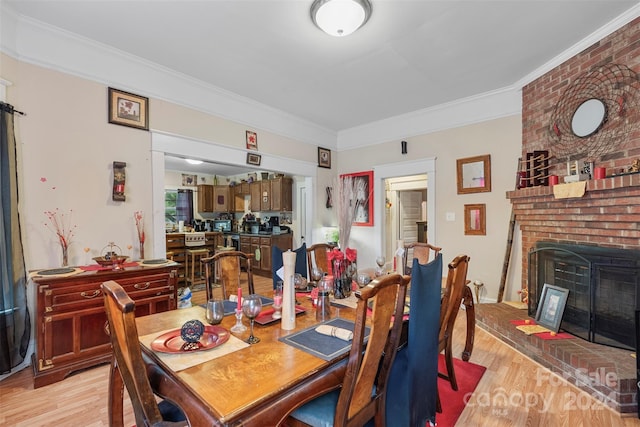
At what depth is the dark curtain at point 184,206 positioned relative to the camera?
25.2ft

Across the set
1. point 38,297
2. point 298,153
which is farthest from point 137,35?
point 298,153

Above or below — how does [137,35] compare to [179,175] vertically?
above

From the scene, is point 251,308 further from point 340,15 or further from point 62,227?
point 62,227

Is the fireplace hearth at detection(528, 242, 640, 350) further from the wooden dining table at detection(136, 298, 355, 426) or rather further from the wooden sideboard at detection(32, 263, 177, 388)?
A: the wooden sideboard at detection(32, 263, 177, 388)

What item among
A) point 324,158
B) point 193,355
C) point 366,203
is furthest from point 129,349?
point 324,158

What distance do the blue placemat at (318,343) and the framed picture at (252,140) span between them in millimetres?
3137

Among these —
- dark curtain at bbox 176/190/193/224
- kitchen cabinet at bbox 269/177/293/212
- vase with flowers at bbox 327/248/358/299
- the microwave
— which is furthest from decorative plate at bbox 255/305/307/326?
dark curtain at bbox 176/190/193/224

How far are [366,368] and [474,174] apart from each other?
356 centimetres

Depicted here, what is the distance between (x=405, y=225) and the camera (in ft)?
21.6

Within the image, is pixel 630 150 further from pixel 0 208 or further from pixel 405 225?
pixel 0 208

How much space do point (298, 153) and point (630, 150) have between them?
382 cm

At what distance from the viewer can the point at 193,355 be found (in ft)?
4.01

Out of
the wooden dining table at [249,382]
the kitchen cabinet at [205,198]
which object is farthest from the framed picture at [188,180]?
the wooden dining table at [249,382]

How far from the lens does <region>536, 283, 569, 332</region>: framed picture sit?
2.74 meters
